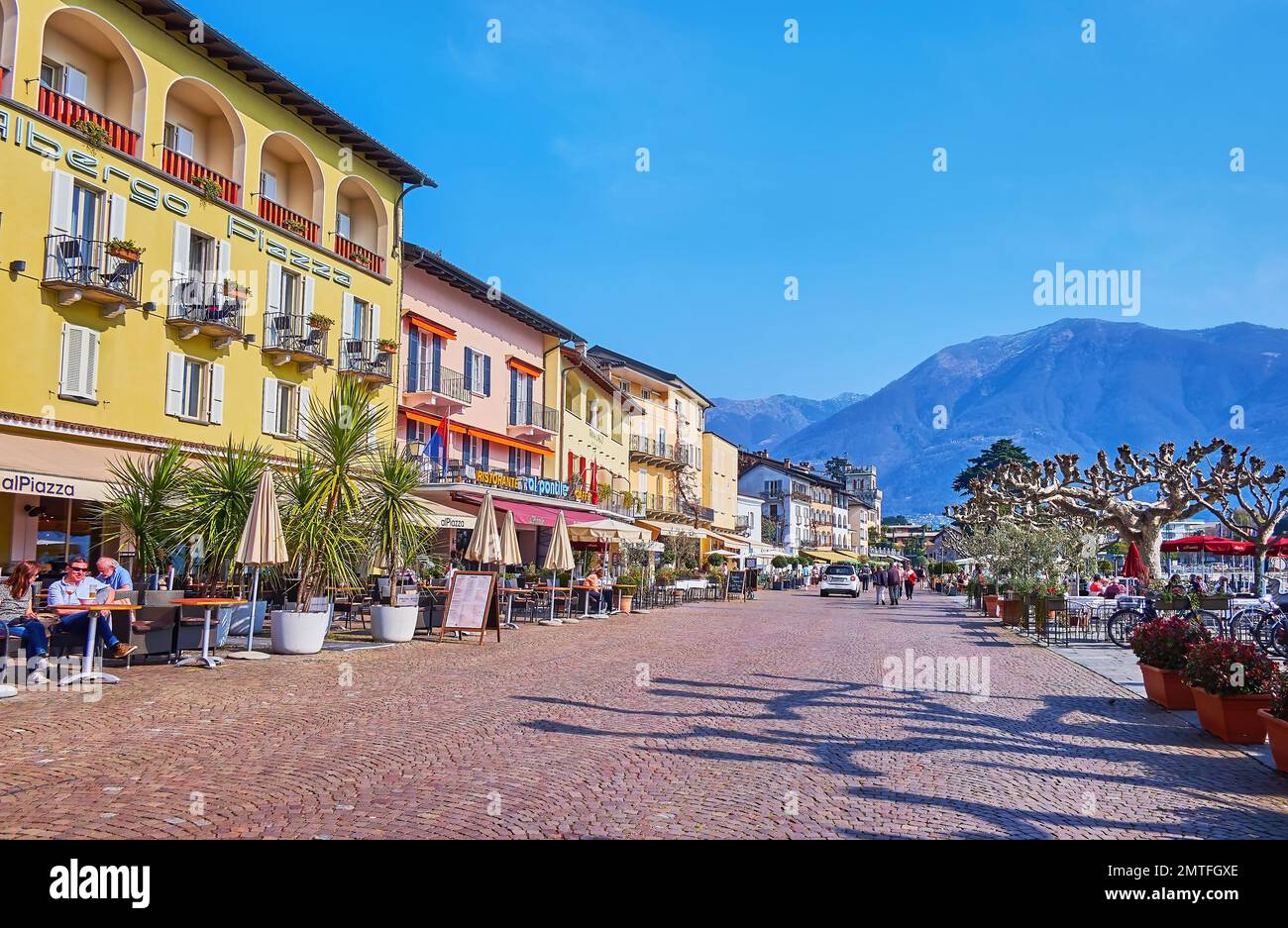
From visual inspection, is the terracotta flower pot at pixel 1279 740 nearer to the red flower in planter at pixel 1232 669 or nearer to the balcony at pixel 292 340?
the red flower in planter at pixel 1232 669

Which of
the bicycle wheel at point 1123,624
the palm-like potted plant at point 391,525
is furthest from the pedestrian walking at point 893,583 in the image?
the palm-like potted plant at point 391,525

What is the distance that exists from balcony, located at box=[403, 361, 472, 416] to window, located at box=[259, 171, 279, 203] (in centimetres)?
653

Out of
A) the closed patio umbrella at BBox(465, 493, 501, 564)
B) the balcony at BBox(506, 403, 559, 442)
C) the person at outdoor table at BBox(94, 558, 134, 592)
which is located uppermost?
the balcony at BBox(506, 403, 559, 442)

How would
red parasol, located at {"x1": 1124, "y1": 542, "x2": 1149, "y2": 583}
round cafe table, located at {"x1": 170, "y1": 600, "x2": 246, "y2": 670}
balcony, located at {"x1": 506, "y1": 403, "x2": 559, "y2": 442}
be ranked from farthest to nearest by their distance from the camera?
balcony, located at {"x1": 506, "y1": 403, "x2": 559, "y2": 442} → red parasol, located at {"x1": 1124, "y1": 542, "x2": 1149, "y2": 583} → round cafe table, located at {"x1": 170, "y1": 600, "x2": 246, "y2": 670}

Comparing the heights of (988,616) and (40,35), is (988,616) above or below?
below

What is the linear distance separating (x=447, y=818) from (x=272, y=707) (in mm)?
4517

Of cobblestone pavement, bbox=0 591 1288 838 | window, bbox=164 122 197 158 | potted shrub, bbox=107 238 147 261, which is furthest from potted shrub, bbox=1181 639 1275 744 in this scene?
window, bbox=164 122 197 158

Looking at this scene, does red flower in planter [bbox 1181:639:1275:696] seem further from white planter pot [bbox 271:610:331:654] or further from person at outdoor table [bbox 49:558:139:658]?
person at outdoor table [bbox 49:558:139:658]

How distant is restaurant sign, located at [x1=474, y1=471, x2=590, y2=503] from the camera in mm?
31438

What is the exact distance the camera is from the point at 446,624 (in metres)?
16.6

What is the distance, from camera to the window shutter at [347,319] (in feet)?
93.5

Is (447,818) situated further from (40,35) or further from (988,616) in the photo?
(988,616)

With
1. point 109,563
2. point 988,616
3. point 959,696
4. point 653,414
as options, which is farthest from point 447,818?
point 653,414

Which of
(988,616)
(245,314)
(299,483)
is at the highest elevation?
(245,314)
